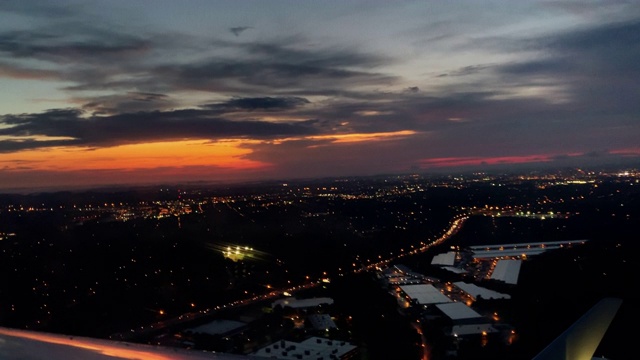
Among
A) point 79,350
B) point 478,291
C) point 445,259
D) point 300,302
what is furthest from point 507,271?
point 79,350

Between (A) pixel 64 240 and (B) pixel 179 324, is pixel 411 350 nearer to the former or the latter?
(B) pixel 179 324

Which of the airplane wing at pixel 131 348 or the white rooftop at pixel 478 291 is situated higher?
the airplane wing at pixel 131 348

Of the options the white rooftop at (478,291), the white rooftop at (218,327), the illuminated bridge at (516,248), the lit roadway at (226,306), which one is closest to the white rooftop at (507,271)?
the white rooftop at (478,291)

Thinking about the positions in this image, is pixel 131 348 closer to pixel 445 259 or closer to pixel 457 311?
pixel 457 311

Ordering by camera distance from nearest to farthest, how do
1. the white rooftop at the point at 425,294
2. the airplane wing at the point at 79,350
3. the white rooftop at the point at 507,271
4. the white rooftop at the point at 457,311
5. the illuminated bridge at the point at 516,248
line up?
the airplane wing at the point at 79,350
the white rooftop at the point at 457,311
the white rooftop at the point at 425,294
the white rooftop at the point at 507,271
the illuminated bridge at the point at 516,248

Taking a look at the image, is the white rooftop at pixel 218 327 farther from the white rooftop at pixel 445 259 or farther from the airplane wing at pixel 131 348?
the white rooftop at pixel 445 259

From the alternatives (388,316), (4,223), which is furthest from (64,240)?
(388,316)

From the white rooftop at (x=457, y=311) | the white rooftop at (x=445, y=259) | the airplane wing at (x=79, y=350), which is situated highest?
the airplane wing at (x=79, y=350)

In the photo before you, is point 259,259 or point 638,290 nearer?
point 638,290
